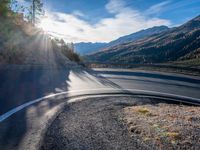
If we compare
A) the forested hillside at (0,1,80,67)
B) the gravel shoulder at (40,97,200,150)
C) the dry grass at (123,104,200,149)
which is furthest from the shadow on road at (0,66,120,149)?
the forested hillside at (0,1,80,67)

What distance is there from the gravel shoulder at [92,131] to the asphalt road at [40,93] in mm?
362

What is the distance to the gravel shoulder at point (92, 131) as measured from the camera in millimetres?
6391

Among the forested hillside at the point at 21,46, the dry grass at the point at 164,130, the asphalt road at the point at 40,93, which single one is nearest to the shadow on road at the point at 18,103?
the asphalt road at the point at 40,93

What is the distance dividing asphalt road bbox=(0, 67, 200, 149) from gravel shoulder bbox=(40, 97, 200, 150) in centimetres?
36

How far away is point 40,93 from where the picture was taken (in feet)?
40.9

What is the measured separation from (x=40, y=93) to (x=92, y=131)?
5.60 meters

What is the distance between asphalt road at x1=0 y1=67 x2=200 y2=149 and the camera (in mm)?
6676

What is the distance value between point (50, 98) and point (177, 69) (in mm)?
19197

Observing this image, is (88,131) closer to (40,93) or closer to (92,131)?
(92,131)

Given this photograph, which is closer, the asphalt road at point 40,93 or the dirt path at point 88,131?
the dirt path at point 88,131

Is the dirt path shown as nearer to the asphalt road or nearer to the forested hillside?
the asphalt road

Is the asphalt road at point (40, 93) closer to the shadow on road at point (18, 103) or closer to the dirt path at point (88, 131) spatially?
the shadow on road at point (18, 103)

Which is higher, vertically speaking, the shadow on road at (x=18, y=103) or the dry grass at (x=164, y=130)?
the shadow on road at (x=18, y=103)

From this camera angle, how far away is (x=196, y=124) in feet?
28.2
